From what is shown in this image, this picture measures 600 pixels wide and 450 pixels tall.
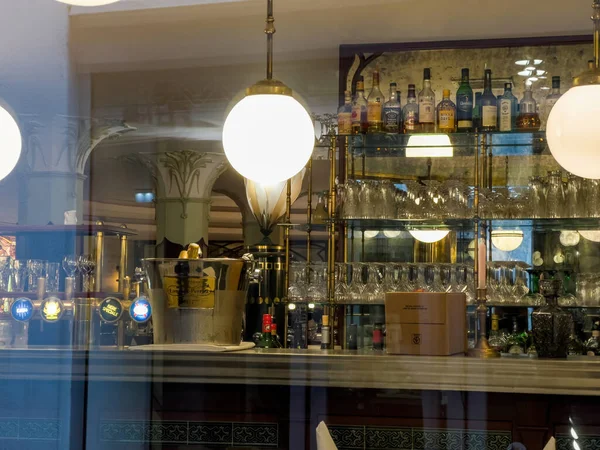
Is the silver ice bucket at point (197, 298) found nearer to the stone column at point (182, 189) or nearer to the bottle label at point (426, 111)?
the bottle label at point (426, 111)

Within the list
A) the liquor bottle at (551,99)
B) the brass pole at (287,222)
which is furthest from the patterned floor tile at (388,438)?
the liquor bottle at (551,99)

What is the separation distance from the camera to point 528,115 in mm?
3844

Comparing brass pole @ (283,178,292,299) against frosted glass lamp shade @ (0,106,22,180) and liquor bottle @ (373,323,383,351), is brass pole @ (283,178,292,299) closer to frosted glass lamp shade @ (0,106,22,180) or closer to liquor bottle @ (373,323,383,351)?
liquor bottle @ (373,323,383,351)

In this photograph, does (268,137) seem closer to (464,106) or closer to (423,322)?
(423,322)

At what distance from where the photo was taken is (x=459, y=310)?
2645 millimetres

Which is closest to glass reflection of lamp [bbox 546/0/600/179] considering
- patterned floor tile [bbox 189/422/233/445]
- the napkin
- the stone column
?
the napkin

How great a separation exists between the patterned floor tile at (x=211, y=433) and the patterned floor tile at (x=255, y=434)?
2cm

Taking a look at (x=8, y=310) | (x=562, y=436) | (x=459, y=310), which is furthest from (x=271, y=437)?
(x=8, y=310)

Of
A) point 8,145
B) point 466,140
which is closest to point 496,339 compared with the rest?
point 466,140

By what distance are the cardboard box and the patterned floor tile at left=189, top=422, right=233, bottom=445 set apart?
59 centimetres

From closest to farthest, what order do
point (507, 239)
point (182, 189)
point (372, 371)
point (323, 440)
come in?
point (323, 440) → point (372, 371) → point (507, 239) → point (182, 189)

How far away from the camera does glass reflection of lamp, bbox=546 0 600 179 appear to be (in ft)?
6.85

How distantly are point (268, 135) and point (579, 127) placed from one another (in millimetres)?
786

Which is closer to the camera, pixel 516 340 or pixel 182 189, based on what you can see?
pixel 516 340
